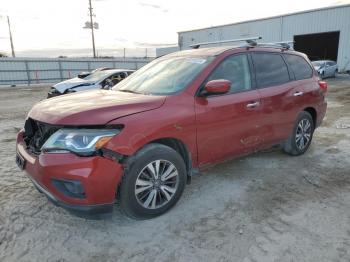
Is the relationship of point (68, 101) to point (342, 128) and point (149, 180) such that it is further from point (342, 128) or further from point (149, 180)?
point (342, 128)

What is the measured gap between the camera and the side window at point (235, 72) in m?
3.90

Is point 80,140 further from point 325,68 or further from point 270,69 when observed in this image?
point 325,68

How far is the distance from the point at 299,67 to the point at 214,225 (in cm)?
324

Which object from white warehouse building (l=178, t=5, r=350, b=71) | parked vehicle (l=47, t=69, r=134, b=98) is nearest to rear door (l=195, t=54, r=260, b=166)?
parked vehicle (l=47, t=69, r=134, b=98)

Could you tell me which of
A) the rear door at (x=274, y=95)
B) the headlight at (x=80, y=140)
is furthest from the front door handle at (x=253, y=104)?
the headlight at (x=80, y=140)

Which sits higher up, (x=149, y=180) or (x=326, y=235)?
(x=149, y=180)

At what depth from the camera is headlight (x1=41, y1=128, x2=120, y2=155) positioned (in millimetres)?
2830

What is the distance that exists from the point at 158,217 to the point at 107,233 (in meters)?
0.55

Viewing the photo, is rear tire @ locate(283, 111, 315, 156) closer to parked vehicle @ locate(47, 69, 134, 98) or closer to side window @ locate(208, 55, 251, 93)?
side window @ locate(208, 55, 251, 93)

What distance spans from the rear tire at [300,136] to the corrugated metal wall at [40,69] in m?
23.8

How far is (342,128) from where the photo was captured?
7.53 m

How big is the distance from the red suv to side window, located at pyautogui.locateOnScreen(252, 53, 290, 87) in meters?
0.02

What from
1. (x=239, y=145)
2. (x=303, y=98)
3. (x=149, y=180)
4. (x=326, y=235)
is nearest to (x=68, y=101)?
(x=149, y=180)

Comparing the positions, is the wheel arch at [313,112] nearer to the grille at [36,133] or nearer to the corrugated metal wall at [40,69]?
the grille at [36,133]
